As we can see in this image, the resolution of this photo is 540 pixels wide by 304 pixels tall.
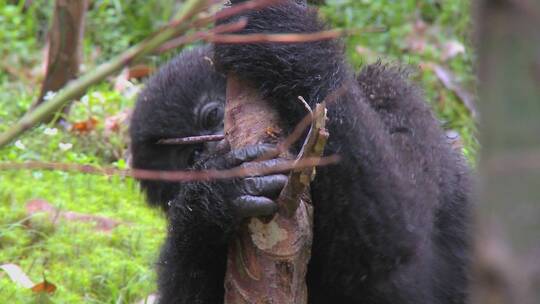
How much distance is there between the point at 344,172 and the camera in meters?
2.75

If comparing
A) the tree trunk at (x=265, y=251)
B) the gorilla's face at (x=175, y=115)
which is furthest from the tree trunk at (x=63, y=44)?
the tree trunk at (x=265, y=251)

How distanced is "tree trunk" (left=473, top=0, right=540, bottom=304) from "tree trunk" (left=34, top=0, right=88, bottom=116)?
4.96m

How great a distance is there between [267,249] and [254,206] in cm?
13

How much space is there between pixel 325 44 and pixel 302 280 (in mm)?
790

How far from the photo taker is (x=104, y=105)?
6059 millimetres

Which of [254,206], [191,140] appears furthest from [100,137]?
[254,206]

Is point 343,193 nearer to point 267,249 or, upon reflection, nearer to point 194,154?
point 267,249

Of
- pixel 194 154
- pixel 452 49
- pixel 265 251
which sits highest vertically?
pixel 265 251

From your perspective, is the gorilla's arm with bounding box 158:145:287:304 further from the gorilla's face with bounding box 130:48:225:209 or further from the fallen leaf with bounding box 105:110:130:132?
the fallen leaf with bounding box 105:110:130:132

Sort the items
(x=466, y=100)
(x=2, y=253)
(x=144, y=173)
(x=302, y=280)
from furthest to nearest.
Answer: (x=466, y=100)
(x=2, y=253)
(x=302, y=280)
(x=144, y=173)

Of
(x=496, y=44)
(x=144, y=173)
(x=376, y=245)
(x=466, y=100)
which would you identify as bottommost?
(x=466, y=100)

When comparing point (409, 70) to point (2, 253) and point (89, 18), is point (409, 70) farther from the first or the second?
point (89, 18)

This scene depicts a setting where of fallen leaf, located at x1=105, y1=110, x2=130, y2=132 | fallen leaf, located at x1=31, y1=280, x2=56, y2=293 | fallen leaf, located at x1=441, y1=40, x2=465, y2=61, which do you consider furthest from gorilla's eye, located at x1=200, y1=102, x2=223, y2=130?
Answer: fallen leaf, located at x1=441, y1=40, x2=465, y2=61

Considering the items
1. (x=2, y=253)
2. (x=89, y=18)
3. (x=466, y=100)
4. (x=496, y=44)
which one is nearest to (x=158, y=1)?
(x=89, y=18)
